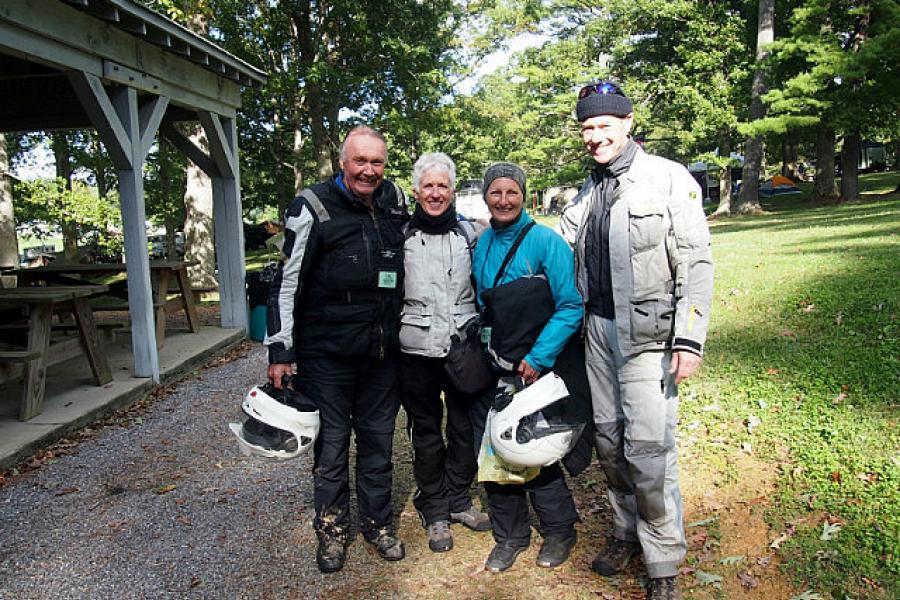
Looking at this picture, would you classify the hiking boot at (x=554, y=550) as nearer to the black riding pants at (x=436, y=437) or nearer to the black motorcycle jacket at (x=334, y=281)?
the black riding pants at (x=436, y=437)

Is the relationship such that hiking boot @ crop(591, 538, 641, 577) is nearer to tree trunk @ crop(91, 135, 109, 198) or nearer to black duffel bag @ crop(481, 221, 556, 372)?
black duffel bag @ crop(481, 221, 556, 372)

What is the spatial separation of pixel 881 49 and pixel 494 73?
100.0 feet

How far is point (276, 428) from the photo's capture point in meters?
3.09

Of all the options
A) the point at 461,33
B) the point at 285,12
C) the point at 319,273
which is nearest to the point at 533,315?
the point at 319,273

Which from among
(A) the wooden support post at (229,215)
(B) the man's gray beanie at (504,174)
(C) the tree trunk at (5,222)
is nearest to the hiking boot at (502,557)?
(B) the man's gray beanie at (504,174)

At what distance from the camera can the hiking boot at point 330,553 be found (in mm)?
3289

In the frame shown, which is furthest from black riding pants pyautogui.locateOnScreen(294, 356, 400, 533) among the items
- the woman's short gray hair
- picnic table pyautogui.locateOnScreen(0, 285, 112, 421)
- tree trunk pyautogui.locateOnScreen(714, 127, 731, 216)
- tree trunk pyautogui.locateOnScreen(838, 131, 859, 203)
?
tree trunk pyautogui.locateOnScreen(714, 127, 731, 216)

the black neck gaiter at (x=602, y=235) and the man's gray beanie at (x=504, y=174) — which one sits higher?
the man's gray beanie at (x=504, y=174)

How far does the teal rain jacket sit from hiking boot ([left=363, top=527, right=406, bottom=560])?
1.17m

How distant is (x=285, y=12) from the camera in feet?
57.0

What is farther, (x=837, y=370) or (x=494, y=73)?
(x=494, y=73)

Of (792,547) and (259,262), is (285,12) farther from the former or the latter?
(792,547)

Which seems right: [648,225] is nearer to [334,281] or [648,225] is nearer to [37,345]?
[334,281]

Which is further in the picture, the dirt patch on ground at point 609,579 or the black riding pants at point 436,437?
the black riding pants at point 436,437
